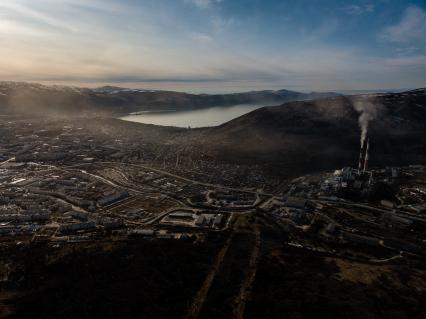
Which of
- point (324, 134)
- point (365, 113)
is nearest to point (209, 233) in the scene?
point (324, 134)

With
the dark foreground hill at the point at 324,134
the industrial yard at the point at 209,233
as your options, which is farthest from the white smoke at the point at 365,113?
the industrial yard at the point at 209,233

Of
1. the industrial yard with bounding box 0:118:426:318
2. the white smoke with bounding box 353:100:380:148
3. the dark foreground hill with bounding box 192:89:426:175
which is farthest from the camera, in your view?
the white smoke with bounding box 353:100:380:148

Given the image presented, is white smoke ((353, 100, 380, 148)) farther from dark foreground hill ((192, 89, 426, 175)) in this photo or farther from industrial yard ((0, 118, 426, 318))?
industrial yard ((0, 118, 426, 318))

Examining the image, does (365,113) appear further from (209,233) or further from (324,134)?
(209,233)

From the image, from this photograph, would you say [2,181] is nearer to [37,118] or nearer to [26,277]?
[26,277]

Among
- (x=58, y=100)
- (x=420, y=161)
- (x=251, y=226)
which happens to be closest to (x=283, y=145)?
(x=420, y=161)

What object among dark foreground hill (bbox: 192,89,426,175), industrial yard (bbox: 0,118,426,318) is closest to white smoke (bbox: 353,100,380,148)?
dark foreground hill (bbox: 192,89,426,175)

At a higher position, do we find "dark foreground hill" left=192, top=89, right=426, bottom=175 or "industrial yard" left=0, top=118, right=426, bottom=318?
"dark foreground hill" left=192, top=89, right=426, bottom=175

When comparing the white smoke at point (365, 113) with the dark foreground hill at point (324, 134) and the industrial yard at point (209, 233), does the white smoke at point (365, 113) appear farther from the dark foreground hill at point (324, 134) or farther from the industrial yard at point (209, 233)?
the industrial yard at point (209, 233)
